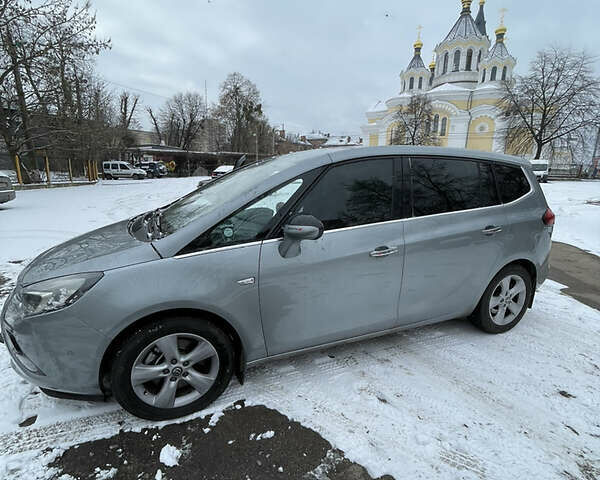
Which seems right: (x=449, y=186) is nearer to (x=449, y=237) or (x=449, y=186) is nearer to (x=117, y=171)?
(x=449, y=237)

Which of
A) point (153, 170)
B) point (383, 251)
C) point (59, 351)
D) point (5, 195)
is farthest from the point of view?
point (153, 170)

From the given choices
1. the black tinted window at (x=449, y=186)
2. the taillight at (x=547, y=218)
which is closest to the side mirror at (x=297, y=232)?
the black tinted window at (x=449, y=186)

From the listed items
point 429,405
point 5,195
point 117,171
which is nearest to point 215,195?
point 429,405

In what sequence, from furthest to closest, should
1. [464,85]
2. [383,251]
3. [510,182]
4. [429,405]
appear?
1. [464,85]
2. [510,182]
3. [383,251]
4. [429,405]

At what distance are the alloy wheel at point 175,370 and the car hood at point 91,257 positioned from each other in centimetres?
51

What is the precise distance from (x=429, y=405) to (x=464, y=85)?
59600mm

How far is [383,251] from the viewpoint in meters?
2.37

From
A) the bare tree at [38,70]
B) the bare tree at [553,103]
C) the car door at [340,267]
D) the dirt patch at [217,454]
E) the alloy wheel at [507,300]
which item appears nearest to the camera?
the dirt patch at [217,454]

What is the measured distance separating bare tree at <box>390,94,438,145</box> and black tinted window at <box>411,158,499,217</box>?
41.4 m

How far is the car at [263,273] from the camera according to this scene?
1846 millimetres

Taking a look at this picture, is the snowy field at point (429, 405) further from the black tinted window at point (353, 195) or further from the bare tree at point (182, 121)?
the bare tree at point (182, 121)

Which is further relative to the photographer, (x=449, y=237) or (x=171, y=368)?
(x=449, y=237)

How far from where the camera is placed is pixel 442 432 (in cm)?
203

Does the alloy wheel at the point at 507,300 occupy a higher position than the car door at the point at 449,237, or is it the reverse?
the car door at the point at 449,237
